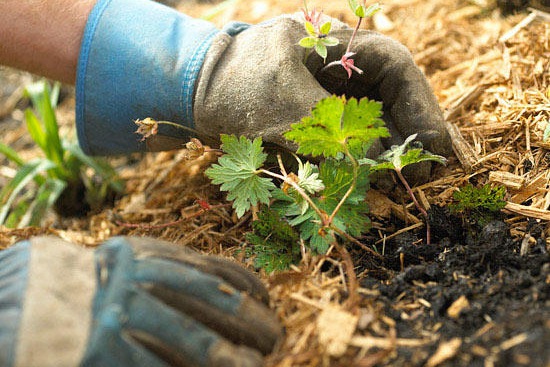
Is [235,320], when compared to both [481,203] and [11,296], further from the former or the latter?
[481,203]

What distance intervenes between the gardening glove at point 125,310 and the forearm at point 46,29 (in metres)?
0.93

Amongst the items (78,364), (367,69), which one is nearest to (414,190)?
(367,69)

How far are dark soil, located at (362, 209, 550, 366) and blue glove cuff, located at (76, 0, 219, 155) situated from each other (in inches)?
33.5

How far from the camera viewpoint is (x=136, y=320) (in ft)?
3.25

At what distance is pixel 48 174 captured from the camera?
255cm

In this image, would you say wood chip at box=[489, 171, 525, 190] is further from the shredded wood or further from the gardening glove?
the gardening glove

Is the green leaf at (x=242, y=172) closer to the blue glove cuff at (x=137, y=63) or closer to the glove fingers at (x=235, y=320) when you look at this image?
the blue glove cuff at (x=137, y=63)

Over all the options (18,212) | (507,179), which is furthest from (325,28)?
(18,212)

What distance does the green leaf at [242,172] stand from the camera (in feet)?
4.99

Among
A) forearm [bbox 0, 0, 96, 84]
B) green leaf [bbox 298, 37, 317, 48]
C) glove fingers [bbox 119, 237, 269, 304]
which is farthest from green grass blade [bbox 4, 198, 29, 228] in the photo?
green leaf [bbox 298, 37, 317, 48]

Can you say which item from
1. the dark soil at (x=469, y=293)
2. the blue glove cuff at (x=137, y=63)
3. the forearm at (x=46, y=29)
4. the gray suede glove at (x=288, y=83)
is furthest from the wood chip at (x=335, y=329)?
the forearm at (x=46, y=29)

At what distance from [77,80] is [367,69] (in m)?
0.99

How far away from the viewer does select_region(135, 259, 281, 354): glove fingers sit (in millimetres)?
1056

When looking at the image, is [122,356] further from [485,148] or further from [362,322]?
[485,148]
